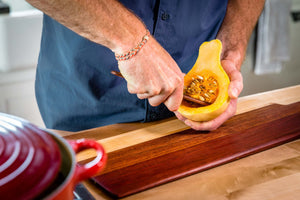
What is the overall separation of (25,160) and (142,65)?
0.43m

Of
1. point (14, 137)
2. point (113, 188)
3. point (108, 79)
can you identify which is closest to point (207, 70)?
point (108, 79)

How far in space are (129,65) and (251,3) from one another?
0.55 m

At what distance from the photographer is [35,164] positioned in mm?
355

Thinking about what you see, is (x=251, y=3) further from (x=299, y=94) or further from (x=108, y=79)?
(x=108, y=79)

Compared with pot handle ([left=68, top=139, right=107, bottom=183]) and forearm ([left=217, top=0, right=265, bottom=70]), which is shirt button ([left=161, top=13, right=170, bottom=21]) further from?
pot handle ([left=68, top=139, right=107, bottom=183])

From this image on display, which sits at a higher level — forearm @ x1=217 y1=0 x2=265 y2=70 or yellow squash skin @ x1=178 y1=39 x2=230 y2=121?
forearm @ x1=217 y1=0 x2=265 y2=70

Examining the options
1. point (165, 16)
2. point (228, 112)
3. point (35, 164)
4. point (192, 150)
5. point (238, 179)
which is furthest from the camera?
point (165, 16)

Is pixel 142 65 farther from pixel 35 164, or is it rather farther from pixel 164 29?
pixel 35 164

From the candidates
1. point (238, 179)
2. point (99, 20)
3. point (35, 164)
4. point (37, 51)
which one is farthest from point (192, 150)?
point (37, 51)

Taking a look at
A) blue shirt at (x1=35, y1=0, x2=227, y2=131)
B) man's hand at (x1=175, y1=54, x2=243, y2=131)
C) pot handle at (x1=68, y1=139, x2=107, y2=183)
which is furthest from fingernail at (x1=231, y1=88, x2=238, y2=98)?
pot handle at (x1=68, y1=139, x2=107, y2=183)

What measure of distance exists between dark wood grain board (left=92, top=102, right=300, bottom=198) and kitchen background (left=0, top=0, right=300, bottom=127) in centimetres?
118

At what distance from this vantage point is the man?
776mm

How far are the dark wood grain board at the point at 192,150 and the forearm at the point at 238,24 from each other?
9.2 inches

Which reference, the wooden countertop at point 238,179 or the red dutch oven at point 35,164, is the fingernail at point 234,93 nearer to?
the wooden countertop at point 238,179
